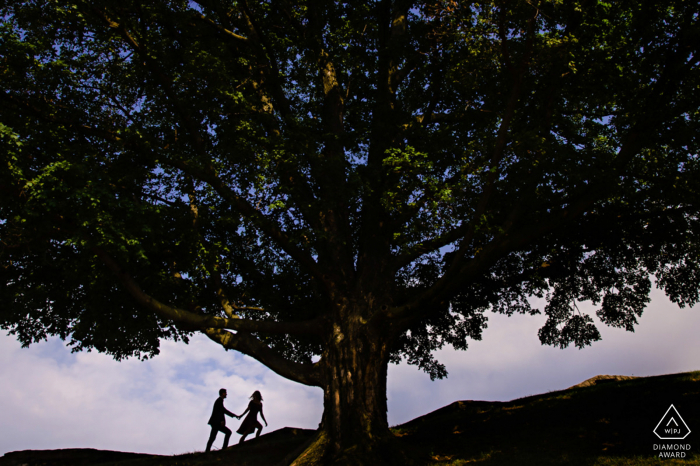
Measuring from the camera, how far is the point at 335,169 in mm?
11156

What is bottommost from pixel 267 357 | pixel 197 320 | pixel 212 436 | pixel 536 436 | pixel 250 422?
pixel 536 436

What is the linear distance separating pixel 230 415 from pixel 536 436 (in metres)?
8.21

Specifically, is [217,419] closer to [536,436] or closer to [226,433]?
[226,433]

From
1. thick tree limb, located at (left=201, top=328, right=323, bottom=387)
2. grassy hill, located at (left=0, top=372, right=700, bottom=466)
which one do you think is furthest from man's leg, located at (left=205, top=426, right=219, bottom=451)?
thick tree limb, located at (left=201, top=328, right=323, bottom=387)

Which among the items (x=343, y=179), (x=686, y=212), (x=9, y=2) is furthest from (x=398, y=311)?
(x=9, y=2)

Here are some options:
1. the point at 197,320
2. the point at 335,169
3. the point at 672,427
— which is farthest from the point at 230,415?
the point at 672,427

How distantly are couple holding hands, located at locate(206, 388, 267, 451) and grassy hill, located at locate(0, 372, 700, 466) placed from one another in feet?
1.52

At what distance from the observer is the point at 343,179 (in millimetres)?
11539

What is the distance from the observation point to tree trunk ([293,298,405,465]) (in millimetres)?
9984

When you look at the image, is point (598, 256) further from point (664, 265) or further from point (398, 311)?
point (398, 311)

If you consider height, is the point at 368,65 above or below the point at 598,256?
above

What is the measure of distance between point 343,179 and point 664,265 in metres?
11.1

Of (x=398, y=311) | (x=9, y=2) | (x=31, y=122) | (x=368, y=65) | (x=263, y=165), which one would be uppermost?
(x=9, y=2)

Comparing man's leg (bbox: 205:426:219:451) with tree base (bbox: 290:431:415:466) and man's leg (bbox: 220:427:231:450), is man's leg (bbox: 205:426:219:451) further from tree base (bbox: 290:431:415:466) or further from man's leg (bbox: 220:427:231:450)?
tree base (bbox: 290:431:415:466)
